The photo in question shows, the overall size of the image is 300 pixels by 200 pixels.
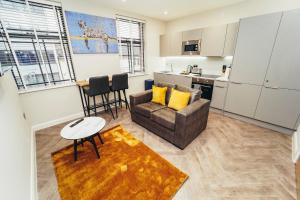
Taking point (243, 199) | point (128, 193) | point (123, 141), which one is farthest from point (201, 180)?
point (123, 141)

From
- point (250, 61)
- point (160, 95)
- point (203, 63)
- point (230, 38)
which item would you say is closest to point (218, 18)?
point (230, 38)

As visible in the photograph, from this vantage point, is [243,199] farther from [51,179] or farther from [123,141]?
[51,179]

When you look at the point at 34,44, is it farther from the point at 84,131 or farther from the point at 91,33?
the point at 84,131

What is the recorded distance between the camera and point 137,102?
116 inches

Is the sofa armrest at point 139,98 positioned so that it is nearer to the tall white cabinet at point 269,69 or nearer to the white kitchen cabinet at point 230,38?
the tall white cabinet at point 269,69

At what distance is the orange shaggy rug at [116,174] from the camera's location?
1533mm

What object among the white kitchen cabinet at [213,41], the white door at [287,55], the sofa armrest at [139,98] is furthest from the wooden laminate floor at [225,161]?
the white kitchen cabinet at [213,41]

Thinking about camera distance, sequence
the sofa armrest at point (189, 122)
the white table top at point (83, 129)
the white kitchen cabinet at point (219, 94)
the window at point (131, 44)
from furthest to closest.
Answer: the window at point (131, 44) < the white kitchen cabinet at point (219, 94) < the sofa armrest at point (189, 122) < the white table top at point (83, 129)

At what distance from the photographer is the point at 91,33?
327cm

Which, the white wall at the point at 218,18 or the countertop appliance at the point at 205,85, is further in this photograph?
the countertop appliance at the point at 205,85

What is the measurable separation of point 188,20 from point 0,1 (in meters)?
4.46

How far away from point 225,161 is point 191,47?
3.23 meters

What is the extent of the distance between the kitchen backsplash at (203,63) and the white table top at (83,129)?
11.5 feet

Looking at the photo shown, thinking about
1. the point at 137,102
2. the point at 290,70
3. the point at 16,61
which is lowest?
the point at 137,102
